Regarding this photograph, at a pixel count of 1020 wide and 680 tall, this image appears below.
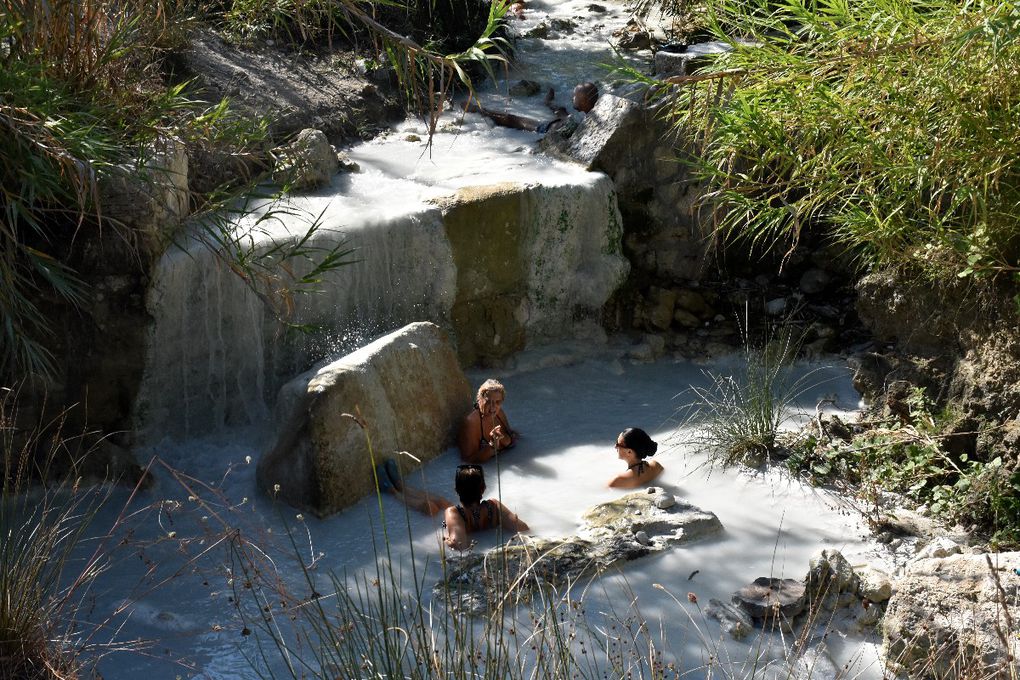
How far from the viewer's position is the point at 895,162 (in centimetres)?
529

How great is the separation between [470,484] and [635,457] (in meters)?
1.01

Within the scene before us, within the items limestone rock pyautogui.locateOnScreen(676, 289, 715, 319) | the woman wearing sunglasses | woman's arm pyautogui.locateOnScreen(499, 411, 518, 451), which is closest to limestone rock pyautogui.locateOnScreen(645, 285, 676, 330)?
limestone rock pyautogui.locateOnScreen(676, 289, 715, 319)

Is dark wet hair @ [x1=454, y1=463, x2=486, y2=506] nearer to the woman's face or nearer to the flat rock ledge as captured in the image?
the flat rock ledge

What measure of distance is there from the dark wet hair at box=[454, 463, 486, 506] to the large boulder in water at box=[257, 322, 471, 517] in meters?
0.46

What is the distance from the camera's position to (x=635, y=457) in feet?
18.5

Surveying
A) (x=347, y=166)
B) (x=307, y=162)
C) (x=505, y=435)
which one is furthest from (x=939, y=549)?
(x=347, y=166)

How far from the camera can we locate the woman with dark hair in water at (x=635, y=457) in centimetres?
562

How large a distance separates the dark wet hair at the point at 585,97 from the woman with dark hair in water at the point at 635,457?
411cm

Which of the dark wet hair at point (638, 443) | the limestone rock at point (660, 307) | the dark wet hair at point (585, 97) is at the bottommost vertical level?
the dark wet hair at point (638, 443)

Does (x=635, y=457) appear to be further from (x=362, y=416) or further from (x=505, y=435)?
(x=362, y=416)

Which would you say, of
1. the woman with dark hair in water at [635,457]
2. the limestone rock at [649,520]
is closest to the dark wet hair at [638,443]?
the woman with dark hair in water at [635,457]

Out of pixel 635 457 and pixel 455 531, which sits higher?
pixel 635 457

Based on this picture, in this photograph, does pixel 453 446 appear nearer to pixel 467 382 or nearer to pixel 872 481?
pixel 467 382

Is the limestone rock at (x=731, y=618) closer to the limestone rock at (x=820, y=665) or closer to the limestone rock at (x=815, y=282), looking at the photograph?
the limestone rock at (x=820, y=665)
